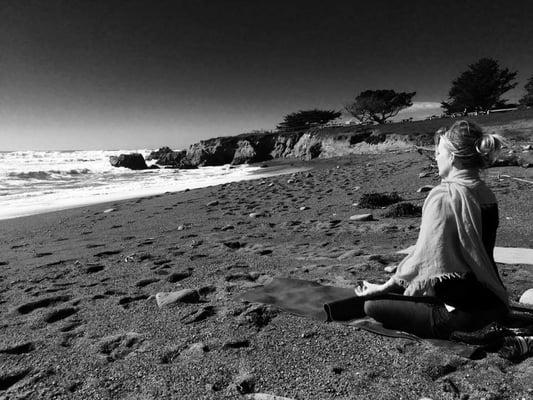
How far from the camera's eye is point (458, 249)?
8.11 ft

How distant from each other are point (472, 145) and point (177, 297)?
10.3 ft

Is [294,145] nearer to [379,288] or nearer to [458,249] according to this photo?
[379,288]

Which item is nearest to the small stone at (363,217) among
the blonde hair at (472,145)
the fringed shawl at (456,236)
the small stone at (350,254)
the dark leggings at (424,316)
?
the small stone at (350,254)

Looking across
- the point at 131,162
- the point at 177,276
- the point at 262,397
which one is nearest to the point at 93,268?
the point at 177,276

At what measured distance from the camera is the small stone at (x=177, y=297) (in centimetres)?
386

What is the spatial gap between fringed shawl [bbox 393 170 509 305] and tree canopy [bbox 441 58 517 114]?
49133 millimetres

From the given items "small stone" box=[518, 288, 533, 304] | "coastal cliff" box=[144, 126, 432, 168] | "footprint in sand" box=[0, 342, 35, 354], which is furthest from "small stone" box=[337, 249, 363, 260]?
"coastal cliff" box=[144, 126, 432, 168]

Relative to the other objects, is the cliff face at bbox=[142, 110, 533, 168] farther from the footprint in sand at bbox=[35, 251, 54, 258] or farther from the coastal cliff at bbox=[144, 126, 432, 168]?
the footprint in sand at bbox=[35, 251, 54, 258]

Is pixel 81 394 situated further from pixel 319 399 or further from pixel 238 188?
pixel 238 188

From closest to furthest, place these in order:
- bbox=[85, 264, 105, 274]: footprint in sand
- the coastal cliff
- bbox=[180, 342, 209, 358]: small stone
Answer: bbox=[180, 342, 209, 358]: small stone
bbox=[85, 264, 105, 274]: footprint in sand
the coastal cliff

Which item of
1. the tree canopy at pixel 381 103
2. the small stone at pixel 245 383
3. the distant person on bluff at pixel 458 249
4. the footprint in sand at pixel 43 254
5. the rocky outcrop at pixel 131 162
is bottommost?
the small stone at pixel 245 383

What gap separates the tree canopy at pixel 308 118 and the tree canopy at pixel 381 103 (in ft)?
18.0

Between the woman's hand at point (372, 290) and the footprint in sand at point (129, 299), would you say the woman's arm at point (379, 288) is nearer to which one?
the woman's hand at point (372, 290)

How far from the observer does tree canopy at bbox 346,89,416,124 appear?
48875 mm
